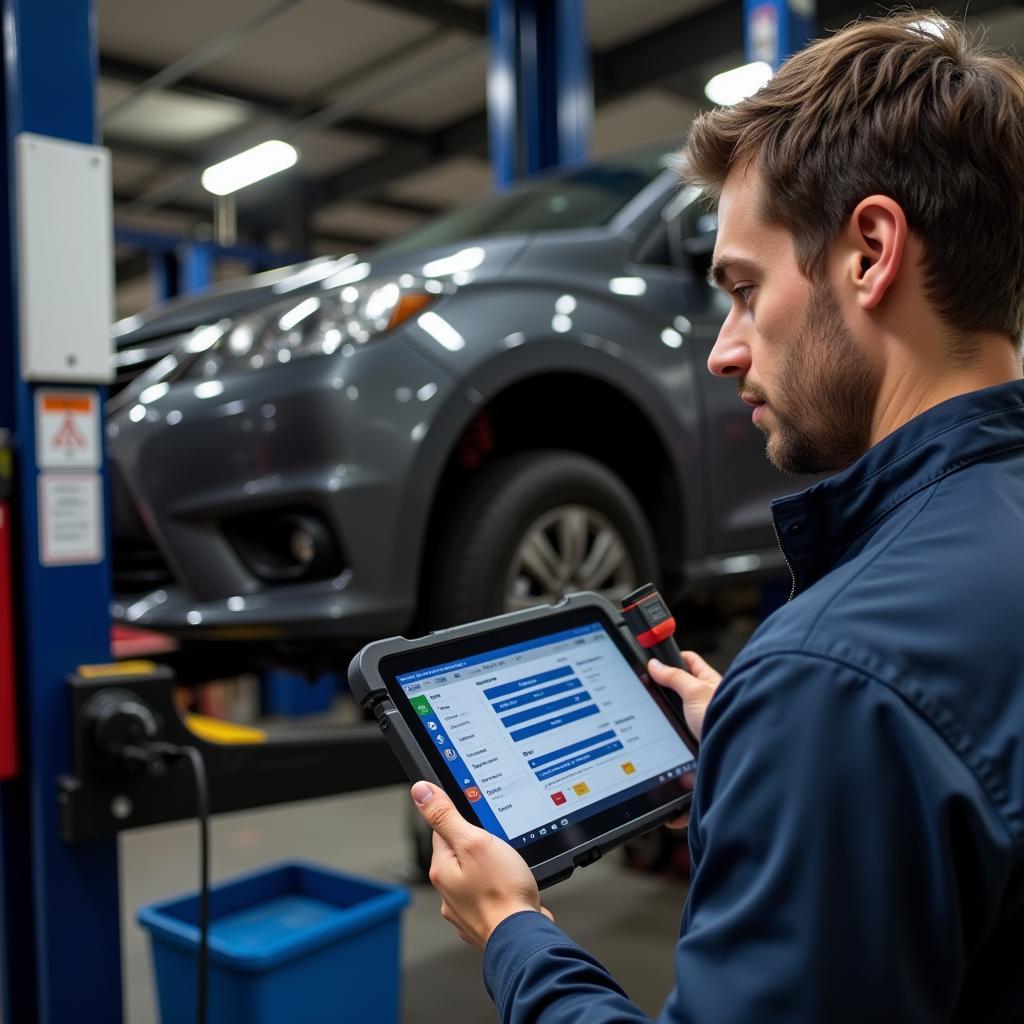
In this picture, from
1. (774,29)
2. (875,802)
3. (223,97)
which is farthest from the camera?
(223,97)

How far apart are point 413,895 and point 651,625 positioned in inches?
81.8

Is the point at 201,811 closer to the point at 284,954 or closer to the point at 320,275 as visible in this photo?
the point at 284,954

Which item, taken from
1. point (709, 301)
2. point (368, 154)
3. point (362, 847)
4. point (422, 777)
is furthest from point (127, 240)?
point (422, 777)

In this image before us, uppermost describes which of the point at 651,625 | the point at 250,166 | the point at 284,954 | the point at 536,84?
the point at 250,166

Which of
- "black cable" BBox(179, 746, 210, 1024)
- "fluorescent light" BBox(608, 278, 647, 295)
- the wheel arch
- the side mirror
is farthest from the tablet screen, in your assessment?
the side mirror

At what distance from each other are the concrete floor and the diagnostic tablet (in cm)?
137

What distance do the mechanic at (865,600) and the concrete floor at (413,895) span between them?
170 centimetres

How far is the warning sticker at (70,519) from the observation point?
146cm

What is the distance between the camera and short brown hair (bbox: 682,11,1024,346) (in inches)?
27.4

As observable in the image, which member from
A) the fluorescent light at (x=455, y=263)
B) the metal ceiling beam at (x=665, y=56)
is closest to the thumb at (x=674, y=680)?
the fluorescent light at (x=455, y=263)

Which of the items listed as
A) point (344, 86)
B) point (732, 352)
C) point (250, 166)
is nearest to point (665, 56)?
point (344, 86)

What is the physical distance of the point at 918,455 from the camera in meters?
0.67

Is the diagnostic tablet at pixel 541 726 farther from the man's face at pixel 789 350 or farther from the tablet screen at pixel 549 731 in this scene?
the man's face at pixel 789 350

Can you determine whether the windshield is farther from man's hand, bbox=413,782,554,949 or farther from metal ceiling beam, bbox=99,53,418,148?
metal ceiling beam, bbox=99,53,418,148
